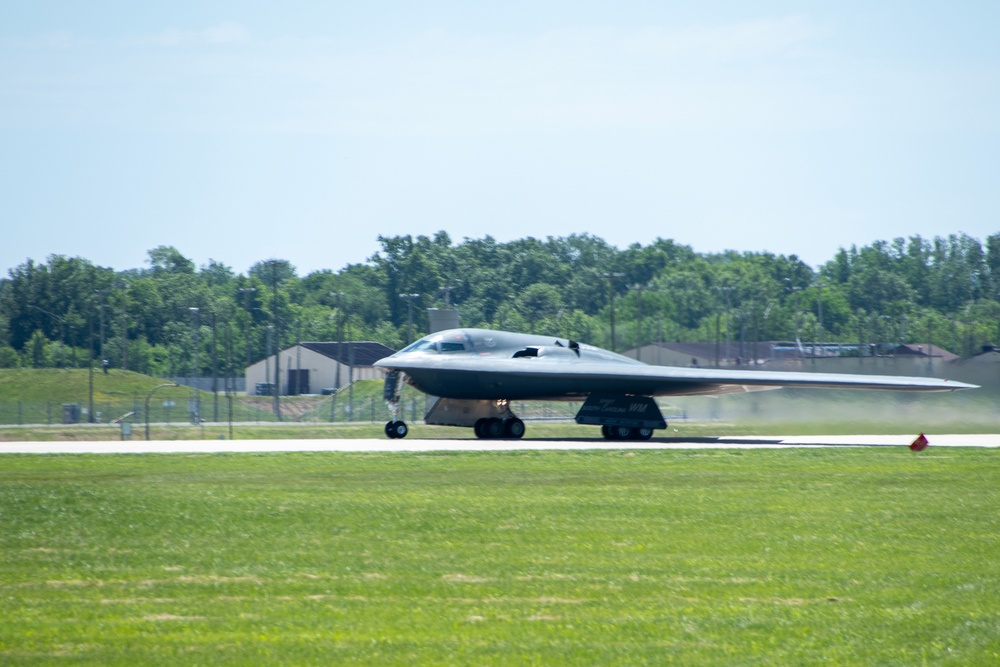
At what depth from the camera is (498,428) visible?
3988 centimetres

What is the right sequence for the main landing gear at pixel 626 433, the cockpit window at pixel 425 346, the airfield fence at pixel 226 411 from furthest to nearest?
1. the airfield fence at pixel 226 411
2. the main landing gear at pixel 626 433
3. the cockpit window at pixel 425 346

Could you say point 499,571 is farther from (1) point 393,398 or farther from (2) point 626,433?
(2) point 626,433

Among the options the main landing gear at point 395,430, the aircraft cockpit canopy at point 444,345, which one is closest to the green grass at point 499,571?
the aircraft cockpit canopy at point 444,345

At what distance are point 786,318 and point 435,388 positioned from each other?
102815 millimetres

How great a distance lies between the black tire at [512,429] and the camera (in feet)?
131

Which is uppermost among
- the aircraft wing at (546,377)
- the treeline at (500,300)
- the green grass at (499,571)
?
the treeline at (500,300)

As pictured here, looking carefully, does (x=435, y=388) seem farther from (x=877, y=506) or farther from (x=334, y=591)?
(x=334, y=591)

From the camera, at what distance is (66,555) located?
13.5m

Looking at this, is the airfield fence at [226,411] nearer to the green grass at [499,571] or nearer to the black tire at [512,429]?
the black tire at [512,429]

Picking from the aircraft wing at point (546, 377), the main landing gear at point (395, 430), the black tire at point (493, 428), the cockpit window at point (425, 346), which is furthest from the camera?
the black tire at point (493, 428)

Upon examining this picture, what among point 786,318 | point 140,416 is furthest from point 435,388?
point 786,318

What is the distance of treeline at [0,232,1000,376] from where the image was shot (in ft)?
405

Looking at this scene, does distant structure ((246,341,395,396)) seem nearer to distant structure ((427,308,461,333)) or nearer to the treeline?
the treeline

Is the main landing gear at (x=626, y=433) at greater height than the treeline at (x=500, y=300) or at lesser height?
lesser
